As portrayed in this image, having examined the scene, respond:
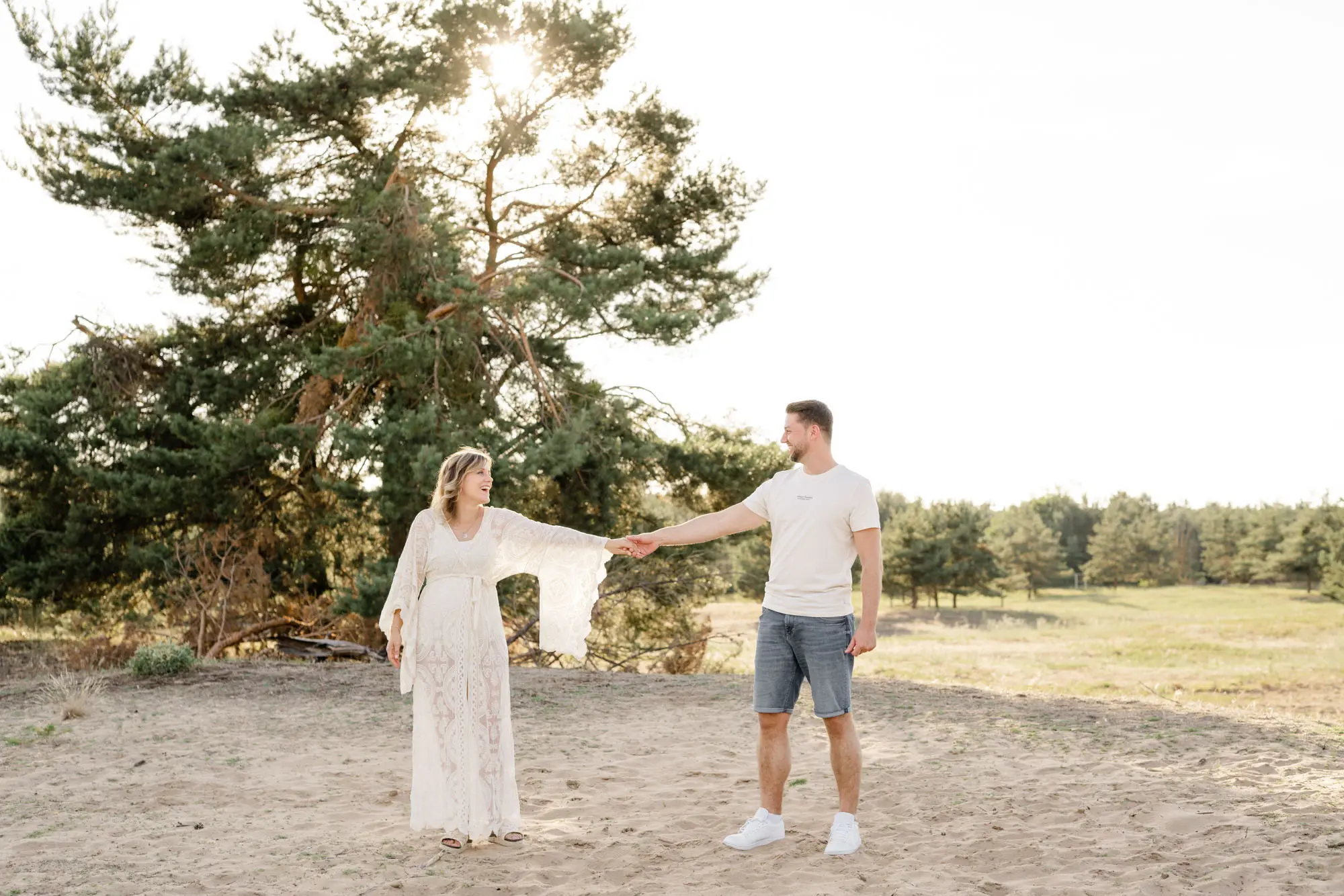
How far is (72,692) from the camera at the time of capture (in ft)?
32.3

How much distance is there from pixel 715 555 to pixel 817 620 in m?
12.5

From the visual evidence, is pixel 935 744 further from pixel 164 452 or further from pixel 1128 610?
pixel 1128 610

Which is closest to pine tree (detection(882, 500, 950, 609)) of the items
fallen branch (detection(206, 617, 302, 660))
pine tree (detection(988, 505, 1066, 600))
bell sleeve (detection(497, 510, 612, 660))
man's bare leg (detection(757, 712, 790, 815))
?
pine tree (detection(988, 505, 1066, 600))

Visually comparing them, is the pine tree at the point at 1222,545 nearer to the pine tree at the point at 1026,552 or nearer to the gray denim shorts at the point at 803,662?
the pine tree at the point at 1026,552

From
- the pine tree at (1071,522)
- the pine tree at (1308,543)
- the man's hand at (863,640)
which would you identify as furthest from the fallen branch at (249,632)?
the pine tree at (1071,522)

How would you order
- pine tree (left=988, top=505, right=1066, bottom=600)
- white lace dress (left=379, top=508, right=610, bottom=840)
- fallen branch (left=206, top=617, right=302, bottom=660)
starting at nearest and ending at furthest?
white lace dress (left=379, top=508, right=610, bottom=840) < fallen branch (left=206, top=617, right=302, bottom=660) < pine tree (left=988, top=505, right=1066, bottom=600)

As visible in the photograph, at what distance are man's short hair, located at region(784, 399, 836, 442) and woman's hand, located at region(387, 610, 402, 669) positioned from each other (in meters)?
2.23

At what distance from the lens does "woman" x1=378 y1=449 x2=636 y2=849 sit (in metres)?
5.46

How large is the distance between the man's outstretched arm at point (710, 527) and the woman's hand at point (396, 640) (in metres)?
1.32

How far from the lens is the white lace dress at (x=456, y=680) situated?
546 cm

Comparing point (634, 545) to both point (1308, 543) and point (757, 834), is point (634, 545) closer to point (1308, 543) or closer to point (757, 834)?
point (757, 834)

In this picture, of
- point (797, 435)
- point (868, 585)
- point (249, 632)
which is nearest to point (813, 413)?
point (797, 435)

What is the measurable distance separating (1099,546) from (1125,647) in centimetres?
3788

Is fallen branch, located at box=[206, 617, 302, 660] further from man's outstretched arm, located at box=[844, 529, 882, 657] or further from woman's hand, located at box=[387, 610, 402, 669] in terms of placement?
man's outstretched arm, located at box=[844, 529, 882, 657]
